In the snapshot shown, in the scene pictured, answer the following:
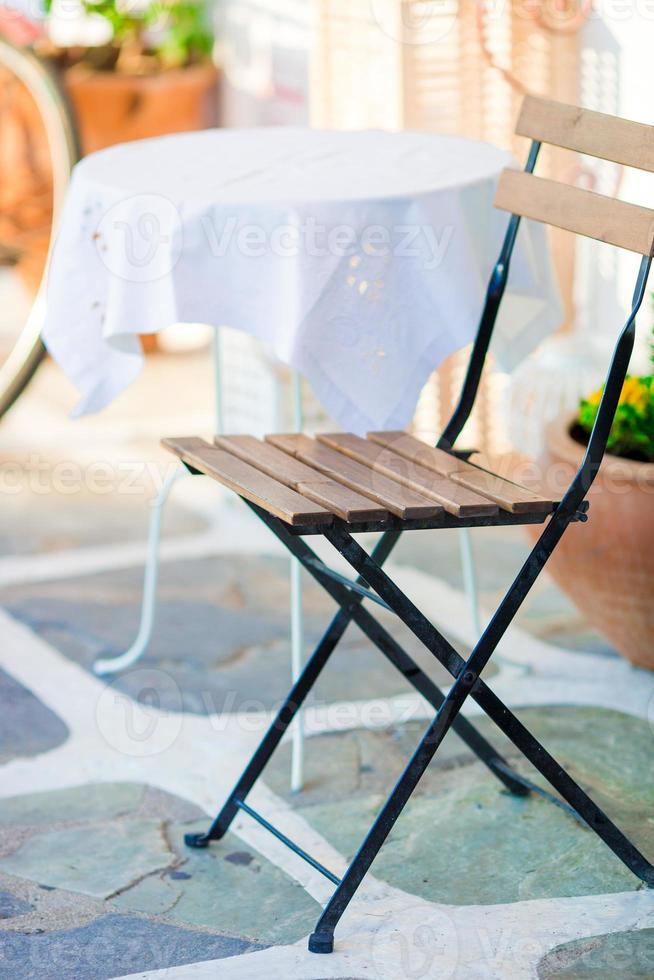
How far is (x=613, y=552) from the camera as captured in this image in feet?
9.07

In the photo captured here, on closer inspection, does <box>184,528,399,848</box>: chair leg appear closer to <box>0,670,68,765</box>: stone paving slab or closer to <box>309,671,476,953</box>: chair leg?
<box>309,671,476,953</box>: chair leg

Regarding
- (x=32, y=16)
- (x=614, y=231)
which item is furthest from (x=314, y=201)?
(x=32, y=16)

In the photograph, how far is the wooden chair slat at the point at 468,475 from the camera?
1.95 m

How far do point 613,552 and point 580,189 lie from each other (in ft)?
2.97

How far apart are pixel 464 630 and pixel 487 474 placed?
1097mm

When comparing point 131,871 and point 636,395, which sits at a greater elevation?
point 636,395

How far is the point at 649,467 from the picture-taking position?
271 cm

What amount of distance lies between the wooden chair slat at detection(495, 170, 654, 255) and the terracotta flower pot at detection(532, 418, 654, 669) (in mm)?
684

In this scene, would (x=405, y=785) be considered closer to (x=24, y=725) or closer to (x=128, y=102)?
(x=24, y=725)

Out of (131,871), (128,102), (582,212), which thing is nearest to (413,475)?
(582,212)

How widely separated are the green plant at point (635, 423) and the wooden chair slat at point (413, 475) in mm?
776

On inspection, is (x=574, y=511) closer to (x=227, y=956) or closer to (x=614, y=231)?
(x=614, y=231)

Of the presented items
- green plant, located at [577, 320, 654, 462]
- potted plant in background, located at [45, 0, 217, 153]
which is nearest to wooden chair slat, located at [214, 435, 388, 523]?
green plant, located at [577, 320, 654, 462]

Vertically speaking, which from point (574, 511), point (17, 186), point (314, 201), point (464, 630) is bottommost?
point (464, 630)
